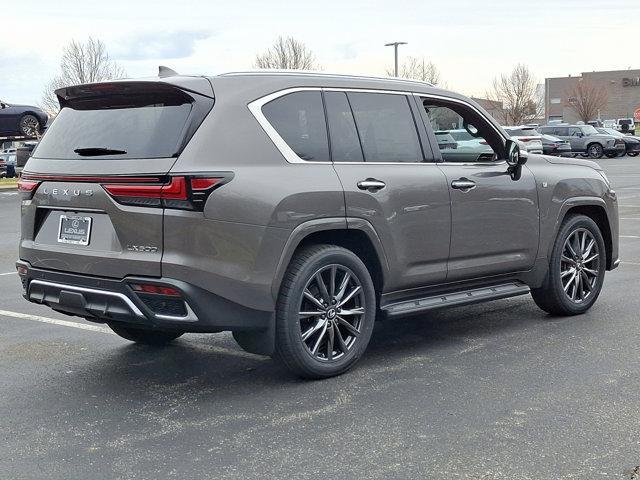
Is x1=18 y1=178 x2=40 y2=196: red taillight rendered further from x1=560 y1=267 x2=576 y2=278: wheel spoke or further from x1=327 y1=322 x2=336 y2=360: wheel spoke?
x1=560 y1=267 x2=576 y2=278: wheel spoke

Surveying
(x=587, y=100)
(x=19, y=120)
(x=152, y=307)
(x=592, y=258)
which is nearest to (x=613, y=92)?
(x=587, y=100)

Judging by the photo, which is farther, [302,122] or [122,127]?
[302,122]

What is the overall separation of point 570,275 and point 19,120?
23.4m

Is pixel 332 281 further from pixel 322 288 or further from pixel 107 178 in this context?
pixel 107 178

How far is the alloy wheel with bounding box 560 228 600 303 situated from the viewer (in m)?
6.84

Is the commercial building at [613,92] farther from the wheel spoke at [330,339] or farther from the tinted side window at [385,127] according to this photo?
the wheel spoke at [330,339]

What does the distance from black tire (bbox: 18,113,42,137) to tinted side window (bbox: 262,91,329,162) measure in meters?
23.5

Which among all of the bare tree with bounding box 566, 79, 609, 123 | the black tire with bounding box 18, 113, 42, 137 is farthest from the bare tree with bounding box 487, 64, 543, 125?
the black tire with bounding box 18, 113, 42, 137

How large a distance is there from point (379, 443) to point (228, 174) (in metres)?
1.66

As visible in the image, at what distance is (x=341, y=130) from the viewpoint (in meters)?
5.38

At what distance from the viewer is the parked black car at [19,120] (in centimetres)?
2658

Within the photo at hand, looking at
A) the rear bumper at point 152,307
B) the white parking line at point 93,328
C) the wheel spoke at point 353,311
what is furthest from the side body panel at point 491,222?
the rear bumper at point 152,307

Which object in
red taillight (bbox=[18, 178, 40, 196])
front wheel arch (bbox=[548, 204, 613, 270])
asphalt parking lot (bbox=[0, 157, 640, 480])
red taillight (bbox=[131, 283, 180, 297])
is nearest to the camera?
asphalt parking lot (bbox=[0, 157, 640, 480])

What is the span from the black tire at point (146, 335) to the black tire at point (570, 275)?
2922mm
